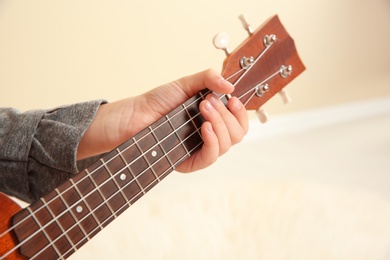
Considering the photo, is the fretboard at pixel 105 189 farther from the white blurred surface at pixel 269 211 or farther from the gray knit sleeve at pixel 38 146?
the white blurred surface at pixel 269 211

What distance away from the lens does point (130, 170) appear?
573 millimetres

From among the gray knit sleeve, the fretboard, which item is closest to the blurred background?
the gray knit sleeve

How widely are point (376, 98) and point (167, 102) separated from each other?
5.17ft

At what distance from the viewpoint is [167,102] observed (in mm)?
708

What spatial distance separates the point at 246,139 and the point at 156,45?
59cm

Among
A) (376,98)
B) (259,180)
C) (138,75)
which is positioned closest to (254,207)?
(259,180)

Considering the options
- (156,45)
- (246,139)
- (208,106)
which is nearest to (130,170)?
(208,106)

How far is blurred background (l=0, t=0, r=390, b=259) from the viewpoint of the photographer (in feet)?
3.70

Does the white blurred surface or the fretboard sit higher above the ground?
the fretboard

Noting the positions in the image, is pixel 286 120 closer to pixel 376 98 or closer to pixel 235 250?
pixel 376 98

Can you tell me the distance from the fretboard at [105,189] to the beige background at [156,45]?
2.52 feet

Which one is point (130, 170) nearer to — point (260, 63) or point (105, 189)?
point (105, 189)

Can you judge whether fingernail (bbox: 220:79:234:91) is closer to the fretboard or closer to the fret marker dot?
the fretboard

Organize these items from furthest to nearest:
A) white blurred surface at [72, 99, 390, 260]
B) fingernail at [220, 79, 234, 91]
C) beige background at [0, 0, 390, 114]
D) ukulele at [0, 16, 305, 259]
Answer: beige background at [0, 0, 390, 114] → white blurred surface at [72, 99, 390, 260] → fingernail at [220, 79, 234, 91] → ukulele at [0, 16, 305, 259]
